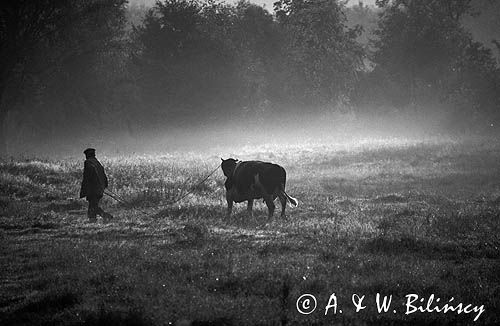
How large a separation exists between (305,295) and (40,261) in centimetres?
543

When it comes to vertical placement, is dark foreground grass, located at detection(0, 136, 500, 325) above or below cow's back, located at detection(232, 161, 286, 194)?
below

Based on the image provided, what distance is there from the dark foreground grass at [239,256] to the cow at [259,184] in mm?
544

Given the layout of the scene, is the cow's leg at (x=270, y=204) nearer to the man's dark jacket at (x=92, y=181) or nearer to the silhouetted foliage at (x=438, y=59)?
the man's dark jacket at (x=92, y=181)

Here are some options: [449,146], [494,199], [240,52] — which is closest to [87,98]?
[240,52]

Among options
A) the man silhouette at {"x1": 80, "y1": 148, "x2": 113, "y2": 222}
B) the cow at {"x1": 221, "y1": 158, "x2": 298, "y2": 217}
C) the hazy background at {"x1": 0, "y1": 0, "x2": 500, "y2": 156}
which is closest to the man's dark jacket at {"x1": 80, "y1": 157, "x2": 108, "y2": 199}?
the man silhouette at {"x1": 80, "y1": 148, "x2": 113, "y2": 222}

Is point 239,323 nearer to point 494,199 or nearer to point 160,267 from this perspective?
point 160,267

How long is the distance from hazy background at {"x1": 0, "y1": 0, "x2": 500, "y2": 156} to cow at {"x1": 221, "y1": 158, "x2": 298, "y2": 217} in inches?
1447

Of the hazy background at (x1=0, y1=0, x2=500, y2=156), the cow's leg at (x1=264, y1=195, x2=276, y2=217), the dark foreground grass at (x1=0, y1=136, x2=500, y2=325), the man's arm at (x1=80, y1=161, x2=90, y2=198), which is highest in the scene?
the hazy background at (x1=0, y1=0, x2=500, y2=156)

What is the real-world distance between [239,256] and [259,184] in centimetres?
589

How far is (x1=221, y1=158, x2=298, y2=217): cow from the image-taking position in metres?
16.9

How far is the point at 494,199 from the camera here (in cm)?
2025

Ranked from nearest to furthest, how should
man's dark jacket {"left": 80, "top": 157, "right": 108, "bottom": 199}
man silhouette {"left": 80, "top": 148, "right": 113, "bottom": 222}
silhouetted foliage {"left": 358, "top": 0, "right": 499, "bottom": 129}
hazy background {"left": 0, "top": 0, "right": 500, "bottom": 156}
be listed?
man silhouette {"left": 80, "top": 148, "right": 113, "bottom": 222}, man's dark jacket {"left": 80, "top": 157, "right": 108, "bottom": 199}, hazy background {"left": 0, "top": 0, "right": 500, "bottom": 156}, silhouetted foliage {"left": 358, "top": 0, "right": 499, "bottom": 129}

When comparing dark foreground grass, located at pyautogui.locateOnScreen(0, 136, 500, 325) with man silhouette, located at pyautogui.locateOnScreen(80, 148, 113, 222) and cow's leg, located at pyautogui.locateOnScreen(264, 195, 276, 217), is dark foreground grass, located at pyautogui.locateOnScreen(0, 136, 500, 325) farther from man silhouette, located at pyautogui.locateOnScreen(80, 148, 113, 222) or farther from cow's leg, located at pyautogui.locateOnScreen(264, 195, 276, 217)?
man silhouette, located at pyautogui.locateOnScreen(80, 148, 113, 222)

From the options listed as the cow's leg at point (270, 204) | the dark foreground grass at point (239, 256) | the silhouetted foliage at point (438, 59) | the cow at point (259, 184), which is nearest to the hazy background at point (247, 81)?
the silhouetted foliage at point (438, 59)
